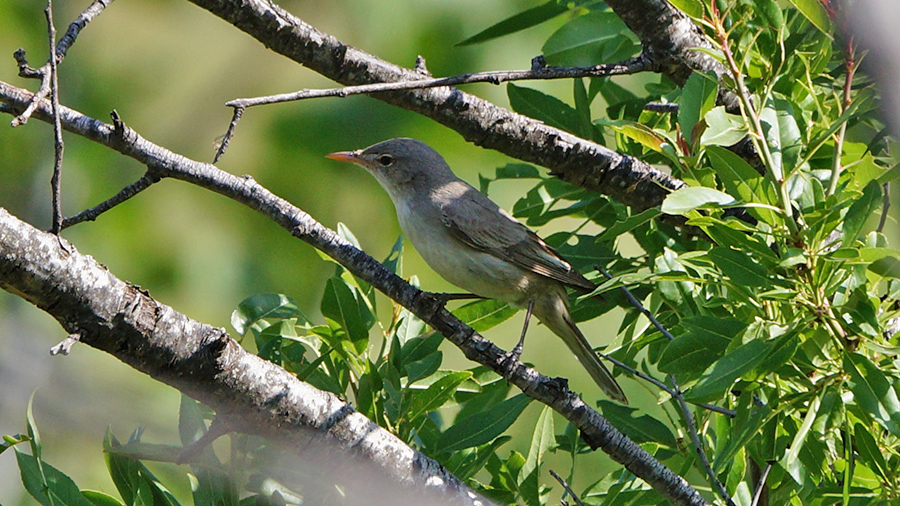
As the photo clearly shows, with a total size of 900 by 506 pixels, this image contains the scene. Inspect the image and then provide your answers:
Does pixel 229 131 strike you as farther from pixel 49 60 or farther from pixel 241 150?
pixel 241 150

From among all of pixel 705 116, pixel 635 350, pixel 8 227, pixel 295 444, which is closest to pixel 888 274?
pixel 705 116

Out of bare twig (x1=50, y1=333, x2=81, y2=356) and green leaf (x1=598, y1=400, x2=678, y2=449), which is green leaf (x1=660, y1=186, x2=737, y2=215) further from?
bare twig (x1=50, y1=333, x2=81, y2=356)

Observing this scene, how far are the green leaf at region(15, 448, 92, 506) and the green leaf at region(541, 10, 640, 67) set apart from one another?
2211 mm

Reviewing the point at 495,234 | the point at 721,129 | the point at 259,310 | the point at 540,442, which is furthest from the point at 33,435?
A: the point at 495,234

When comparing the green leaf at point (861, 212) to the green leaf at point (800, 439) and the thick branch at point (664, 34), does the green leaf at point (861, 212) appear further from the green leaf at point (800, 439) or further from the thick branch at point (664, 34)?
the thick branch at point (664, 34)

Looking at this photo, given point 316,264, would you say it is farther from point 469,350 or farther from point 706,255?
point 706,255

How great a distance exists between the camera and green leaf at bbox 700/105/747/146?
2010 millimetres

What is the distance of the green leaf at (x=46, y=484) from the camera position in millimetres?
1998

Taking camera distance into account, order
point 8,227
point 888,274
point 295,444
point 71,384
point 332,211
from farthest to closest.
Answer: point 332,211, point 295,444, point 888,274, point 8,227, point 71,384

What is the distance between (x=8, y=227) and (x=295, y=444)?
784mm

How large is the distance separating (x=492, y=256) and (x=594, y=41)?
971mm

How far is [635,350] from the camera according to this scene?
2.60 m

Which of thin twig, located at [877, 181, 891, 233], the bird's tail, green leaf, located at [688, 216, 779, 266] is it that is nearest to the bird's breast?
the bird's tail

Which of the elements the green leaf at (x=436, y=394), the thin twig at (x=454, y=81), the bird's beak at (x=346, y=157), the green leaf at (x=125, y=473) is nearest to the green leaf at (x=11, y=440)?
the green leaf at (x=125, y=473)
